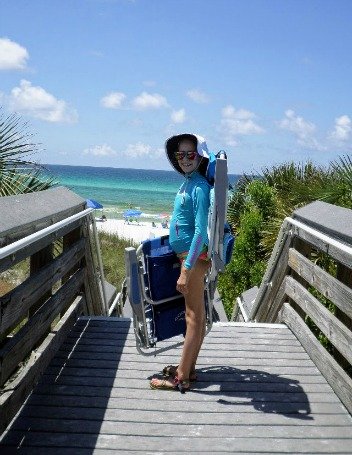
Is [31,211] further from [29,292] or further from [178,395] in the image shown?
[178,395]

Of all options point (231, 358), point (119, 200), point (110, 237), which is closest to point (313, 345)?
point (231, 358)

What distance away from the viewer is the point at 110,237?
23.8 metres

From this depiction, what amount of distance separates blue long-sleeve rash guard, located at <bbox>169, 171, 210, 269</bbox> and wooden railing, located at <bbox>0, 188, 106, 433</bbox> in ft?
2.36

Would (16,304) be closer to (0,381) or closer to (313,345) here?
(0,381)

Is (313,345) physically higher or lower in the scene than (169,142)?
lower

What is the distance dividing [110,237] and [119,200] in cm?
4815

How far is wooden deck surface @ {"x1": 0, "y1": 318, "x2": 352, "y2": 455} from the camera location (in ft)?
9.99

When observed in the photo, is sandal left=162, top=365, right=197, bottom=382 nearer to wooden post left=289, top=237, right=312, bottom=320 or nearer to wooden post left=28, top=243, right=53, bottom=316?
wooden post left=28, top=243, right=53, bottom=316

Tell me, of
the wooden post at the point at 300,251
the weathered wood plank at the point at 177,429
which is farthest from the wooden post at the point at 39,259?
the wooden post at the point at 300,251

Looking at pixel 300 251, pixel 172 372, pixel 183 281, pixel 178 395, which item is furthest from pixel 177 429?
pixel 300 251

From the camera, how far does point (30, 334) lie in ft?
11.2

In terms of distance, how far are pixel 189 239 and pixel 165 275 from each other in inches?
12.7

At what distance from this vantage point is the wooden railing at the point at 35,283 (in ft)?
9.52

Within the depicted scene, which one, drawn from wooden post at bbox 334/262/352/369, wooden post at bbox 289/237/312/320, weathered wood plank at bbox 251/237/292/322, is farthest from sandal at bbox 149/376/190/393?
weathered wood plank at bbox 251/237/292/322
